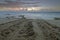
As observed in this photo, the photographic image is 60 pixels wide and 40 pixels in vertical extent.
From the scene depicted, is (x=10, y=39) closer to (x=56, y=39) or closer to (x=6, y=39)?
(x=6, y=39)

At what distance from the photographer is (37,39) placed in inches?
498

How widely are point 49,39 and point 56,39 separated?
483mm

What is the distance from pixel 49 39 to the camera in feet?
41.3

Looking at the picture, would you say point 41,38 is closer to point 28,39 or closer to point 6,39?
point 28,39

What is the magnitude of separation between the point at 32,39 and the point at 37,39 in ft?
1.36

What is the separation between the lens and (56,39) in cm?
1240

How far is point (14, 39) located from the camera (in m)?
12.4

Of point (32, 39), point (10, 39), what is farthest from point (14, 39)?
point (32, 39)

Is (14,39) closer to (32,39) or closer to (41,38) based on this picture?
(32,39)

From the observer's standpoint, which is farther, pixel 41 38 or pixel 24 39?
pixel 41 38

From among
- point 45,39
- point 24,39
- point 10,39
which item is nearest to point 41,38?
point 45,39

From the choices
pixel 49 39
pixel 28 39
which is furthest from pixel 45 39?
pixel 28 39

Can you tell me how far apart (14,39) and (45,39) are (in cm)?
209

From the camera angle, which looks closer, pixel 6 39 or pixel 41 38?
pixel 6 39
